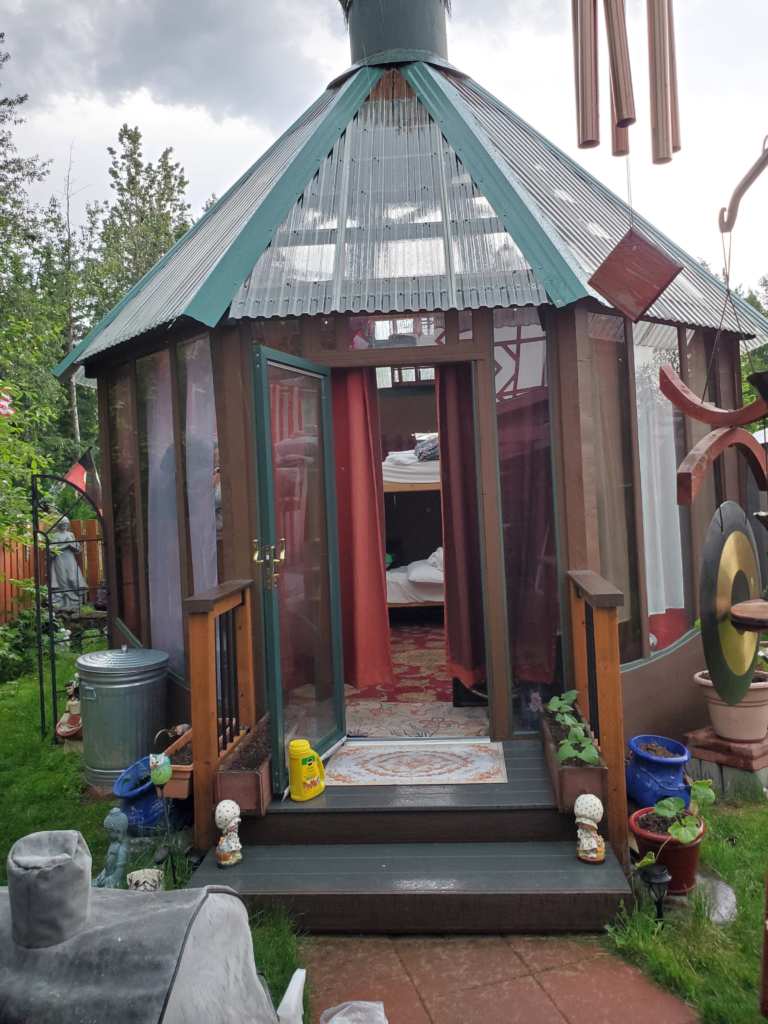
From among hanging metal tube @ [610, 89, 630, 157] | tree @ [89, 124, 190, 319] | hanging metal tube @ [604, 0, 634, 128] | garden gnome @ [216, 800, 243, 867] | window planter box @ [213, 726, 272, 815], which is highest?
tree @ [89, 124, 190, 319]

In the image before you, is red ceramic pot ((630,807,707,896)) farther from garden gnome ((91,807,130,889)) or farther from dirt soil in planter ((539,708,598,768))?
garden gnome ((91,807,130,889))

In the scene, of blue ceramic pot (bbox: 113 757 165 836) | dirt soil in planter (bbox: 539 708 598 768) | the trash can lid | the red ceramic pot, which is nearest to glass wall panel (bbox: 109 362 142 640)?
the trash can lid

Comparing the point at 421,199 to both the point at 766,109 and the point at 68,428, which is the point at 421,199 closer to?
the point at 766,109

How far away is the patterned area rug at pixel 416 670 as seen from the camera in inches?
218

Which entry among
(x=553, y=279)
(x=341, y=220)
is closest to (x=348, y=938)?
(x=553, y=279)

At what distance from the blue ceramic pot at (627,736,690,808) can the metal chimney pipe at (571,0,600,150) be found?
303cm

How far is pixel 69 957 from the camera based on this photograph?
4.95 feet

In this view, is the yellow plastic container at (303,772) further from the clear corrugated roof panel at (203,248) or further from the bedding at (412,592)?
the bedding at (412,592)

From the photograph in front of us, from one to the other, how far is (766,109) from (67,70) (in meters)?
18.8

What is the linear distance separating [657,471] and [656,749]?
5.82 feet

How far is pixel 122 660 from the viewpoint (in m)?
4.76

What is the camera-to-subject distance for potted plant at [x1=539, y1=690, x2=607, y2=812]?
3283 mm

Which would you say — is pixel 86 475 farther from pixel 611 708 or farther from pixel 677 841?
pixel 677 841

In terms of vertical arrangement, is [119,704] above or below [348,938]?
above
